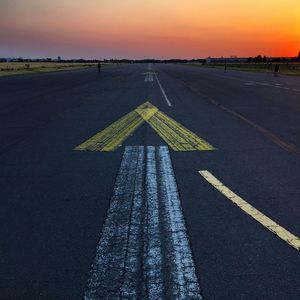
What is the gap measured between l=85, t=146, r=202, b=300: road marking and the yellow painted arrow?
8.07ft

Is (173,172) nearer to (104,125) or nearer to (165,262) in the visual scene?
(165,262)

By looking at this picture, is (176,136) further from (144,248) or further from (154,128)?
(144,248)

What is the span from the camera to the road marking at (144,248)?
3135 millimetres

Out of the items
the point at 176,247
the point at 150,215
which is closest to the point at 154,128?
the point at 150,215

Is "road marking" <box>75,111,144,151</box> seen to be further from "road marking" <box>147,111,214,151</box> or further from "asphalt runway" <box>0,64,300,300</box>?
"road marking" <box>147,111,214,151</box>

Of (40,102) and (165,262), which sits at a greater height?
(165,262)

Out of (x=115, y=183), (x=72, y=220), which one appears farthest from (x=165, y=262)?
(x=115, y=183)

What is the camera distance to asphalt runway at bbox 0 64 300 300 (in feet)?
10.6

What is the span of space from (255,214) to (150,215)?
3.97ft

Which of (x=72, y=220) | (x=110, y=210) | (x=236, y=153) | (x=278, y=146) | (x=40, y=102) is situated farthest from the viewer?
(x=40, y=102)

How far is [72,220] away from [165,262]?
1377 millimetres

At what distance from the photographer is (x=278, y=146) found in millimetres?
8461

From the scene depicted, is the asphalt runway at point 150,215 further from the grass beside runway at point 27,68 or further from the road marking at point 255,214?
the grass beside runway at point 27,68

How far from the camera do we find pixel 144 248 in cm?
381
